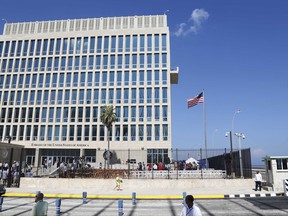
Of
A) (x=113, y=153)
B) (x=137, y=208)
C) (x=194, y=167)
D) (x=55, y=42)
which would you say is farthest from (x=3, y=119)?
(x=137, y=208)

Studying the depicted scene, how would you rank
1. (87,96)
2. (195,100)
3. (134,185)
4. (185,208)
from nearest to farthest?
(185,208) → (134,185) → (195,100) → (87,96)

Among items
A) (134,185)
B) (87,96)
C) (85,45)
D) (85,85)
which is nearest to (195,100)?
(134,185)

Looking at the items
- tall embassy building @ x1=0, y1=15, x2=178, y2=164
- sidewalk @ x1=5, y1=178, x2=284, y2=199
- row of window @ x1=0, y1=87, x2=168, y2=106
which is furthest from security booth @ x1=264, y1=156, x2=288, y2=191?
row of window @ x1=0, y1=87, x2=168, y2=106

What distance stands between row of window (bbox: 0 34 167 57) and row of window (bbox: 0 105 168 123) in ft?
43.0

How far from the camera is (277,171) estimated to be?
20969 millimetres

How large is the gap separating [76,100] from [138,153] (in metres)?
17.6

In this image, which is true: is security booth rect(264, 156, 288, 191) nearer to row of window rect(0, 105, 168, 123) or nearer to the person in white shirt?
the person in white shirt

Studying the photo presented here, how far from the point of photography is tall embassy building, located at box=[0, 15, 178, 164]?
5409cm

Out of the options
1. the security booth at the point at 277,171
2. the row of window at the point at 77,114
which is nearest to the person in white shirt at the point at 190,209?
the security booth at the point at 277,171

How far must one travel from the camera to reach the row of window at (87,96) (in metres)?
55.3

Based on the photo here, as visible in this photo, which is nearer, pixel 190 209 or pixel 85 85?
pixel 190 209

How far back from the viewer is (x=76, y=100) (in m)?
56.9

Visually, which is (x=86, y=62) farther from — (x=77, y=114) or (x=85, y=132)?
(x=85, y=132)

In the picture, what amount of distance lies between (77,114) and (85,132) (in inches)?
170
